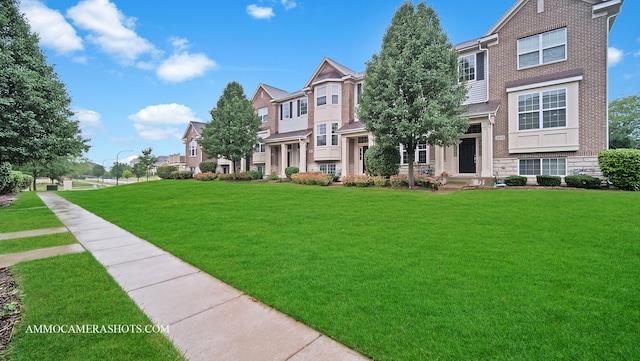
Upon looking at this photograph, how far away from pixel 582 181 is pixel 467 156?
531 centimetres

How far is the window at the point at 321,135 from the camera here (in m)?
21.7

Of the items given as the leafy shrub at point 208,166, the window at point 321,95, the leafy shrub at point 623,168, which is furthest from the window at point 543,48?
the leafy shrub at point 208,166

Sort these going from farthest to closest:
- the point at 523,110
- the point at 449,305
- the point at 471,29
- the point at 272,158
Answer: the point at 272,158 < the point at 471,29 < the point at 523,110 < the point at 449,305

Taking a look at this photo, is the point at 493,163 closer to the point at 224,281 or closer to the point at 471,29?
the point at 471,29

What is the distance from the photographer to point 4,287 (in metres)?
3.59

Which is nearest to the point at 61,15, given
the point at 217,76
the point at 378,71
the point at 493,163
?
the point at 217,76

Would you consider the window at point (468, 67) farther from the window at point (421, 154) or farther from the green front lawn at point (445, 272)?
the green front lawn at point (445, 272)

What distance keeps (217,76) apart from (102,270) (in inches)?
887

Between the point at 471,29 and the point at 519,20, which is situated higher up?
the point at 471,29

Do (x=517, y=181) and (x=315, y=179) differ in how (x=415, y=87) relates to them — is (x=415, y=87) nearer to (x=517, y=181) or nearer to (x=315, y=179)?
(x=517, y=181)

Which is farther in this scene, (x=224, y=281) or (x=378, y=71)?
(x=378, y=71)

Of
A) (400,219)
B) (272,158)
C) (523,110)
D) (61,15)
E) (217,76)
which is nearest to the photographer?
(400,219)

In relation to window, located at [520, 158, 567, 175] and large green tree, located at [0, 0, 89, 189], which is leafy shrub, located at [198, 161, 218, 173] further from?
window, located at [520, 158, 567, 175]

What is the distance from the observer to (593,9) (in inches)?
504
